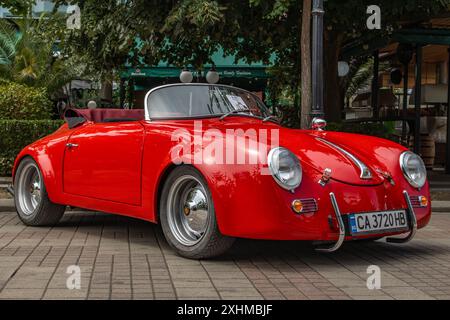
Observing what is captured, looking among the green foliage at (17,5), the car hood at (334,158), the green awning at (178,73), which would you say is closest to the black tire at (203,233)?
the car hood at (334,158)

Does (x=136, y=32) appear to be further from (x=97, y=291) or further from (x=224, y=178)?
(x=97, y=291)

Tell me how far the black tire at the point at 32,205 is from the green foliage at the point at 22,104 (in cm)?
583

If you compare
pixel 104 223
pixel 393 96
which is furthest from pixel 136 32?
pixel 393 96

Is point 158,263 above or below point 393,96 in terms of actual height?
below

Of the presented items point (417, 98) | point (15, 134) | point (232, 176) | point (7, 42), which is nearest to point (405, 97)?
point (417, 98)

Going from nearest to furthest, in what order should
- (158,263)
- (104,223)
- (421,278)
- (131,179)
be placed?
(421,278) → (158,263) → (131,179) → (104,223)

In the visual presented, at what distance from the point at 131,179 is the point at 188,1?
218 inches

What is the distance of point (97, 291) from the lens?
4219 mm

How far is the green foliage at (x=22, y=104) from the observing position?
12875mm

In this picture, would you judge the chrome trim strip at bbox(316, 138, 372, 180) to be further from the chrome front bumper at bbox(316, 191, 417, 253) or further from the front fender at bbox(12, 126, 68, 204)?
the front fender at bbox(12, 126, 68, 204)

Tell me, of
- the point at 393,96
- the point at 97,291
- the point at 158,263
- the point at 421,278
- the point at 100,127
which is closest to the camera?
the point at 97,291

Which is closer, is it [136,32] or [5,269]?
[5,269]

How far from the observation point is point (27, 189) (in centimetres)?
736

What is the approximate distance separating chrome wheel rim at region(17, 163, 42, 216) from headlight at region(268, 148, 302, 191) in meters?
3.35
